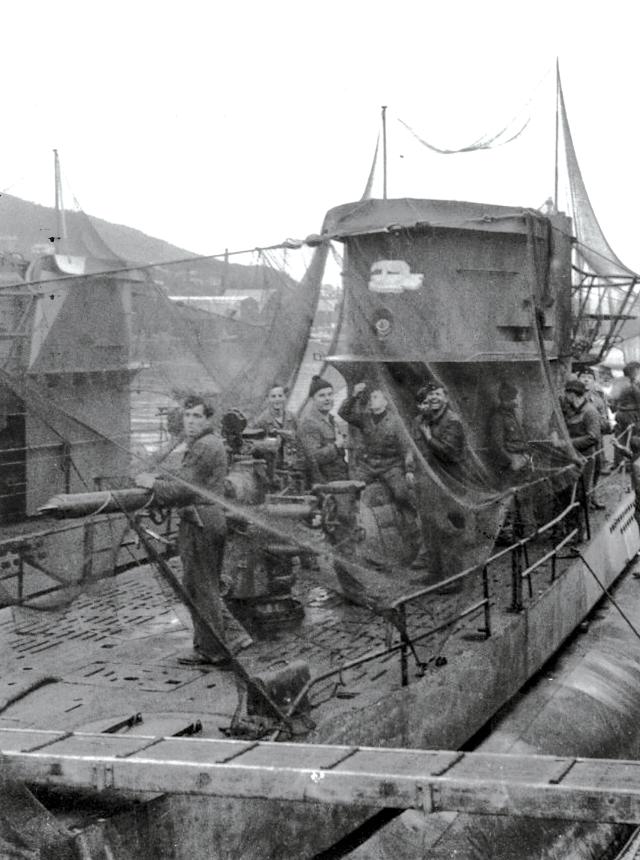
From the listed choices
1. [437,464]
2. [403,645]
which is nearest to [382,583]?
[403,645]

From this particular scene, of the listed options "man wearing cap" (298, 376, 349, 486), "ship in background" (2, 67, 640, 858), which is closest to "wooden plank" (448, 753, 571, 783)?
Result: "ship in background" (2, 67, 640, 858)

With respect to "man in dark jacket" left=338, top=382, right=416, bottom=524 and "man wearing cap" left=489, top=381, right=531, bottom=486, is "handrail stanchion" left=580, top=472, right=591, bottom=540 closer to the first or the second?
"man wearing cap" left=489, top=381, right=531, bottom=486

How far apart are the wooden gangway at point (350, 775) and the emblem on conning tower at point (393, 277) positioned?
18.6 ft

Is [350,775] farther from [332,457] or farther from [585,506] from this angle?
[585,506]

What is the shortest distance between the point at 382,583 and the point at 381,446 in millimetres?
2105

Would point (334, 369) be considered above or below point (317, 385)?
above

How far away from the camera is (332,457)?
962 cm

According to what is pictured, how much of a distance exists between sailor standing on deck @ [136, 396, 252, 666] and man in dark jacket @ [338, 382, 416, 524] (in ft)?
6.39

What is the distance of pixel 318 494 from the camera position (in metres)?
7.99

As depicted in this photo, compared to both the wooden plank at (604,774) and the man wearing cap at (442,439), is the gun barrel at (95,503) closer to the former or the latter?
the wooden plank at (604,774)

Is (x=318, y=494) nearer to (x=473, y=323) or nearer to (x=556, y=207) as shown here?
(x=473, y=323)

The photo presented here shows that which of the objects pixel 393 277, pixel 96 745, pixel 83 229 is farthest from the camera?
pixel 393 277

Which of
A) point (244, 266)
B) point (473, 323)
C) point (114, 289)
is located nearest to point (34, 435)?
point (114, 289)

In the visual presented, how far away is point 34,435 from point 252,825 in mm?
3451
